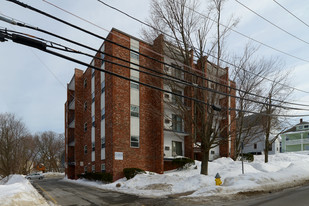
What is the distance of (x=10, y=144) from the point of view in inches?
1491

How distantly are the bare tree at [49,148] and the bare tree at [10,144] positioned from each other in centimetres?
3404

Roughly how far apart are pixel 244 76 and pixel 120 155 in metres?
13.1

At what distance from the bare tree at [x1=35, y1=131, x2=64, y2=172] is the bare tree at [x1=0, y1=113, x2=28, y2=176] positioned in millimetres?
34041

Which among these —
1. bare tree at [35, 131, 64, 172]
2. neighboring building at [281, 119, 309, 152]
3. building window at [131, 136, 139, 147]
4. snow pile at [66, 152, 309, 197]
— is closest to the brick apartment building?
building window at [131, 136, 139, 147]

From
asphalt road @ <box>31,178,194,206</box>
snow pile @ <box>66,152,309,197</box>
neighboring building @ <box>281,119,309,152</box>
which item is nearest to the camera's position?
asphalt road @ <box>31,178,194,206</box>

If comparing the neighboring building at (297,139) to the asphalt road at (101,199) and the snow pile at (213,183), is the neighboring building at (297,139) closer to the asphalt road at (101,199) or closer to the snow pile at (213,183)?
the snow pile at (213,183)

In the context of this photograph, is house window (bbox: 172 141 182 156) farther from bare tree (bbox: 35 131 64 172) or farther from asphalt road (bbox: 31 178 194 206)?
bare tree (bbox: 35 131 64 172)

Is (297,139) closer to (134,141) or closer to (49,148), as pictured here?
(134,141)

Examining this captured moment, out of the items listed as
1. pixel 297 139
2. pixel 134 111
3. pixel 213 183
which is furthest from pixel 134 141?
pixel 297 139

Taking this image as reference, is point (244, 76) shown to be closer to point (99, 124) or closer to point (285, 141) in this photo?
point (99, 124)

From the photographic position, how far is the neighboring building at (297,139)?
6116cm

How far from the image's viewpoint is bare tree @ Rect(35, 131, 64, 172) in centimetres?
7506

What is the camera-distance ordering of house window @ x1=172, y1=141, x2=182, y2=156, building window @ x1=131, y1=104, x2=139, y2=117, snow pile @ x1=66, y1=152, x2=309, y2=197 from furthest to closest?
house window @ x1=172, y1=141, x2=182, y2=156
building window @ x1=131, y1=104, x2=139, y2=117
snow pile @ x1=66, y1=152, x2=309, y2=197

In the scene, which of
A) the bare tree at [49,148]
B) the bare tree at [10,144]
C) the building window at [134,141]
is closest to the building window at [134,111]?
the building window at [134,141]
